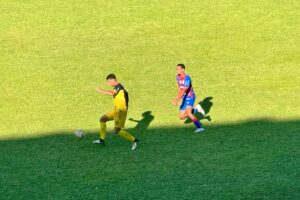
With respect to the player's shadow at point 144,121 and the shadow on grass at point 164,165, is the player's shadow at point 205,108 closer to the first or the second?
the shadow on grass at point 164,165

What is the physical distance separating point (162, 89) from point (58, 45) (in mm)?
5462

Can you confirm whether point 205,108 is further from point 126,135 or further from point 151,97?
point 126,135

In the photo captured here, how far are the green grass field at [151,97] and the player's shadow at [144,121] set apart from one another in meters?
0.06

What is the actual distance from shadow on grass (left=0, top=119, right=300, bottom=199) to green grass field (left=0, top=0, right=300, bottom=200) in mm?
32

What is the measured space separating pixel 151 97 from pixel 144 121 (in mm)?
1983

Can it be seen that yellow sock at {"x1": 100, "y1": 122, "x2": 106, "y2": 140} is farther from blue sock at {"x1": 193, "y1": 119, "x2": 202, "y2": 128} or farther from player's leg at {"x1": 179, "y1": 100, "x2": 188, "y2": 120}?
blue sock at {"x1": 193, "y1": 119, "x2": 202, "y2": 128}

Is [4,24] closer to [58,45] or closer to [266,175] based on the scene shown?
[58,45]

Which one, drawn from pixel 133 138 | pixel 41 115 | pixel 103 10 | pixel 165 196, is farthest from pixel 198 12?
pixel 165 196

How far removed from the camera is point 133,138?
21.6 metres

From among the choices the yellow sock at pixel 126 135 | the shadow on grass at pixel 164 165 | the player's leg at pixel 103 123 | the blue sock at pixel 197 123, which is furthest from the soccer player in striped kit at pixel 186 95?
the player's leg at pixel 103 123

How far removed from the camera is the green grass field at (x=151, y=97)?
19781 mm

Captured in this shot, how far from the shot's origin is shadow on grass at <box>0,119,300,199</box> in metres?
19.0

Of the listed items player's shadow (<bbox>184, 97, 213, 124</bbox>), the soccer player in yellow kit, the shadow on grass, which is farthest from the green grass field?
the soccer player in yellow kit

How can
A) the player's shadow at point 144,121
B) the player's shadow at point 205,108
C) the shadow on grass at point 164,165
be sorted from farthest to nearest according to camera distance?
the player's shadow at point 205,108 < the player's shadow at point 144,121 < the shadow on grass at point 164,165
